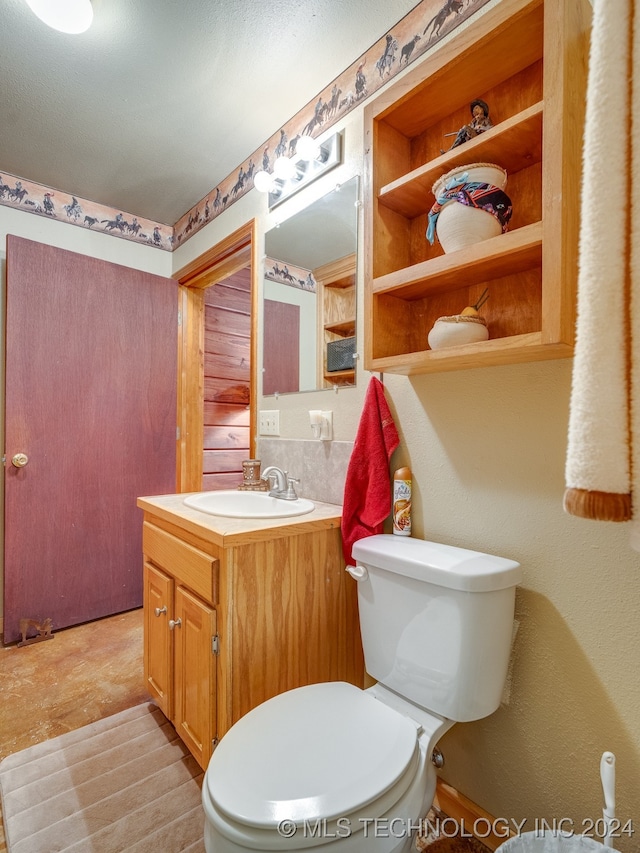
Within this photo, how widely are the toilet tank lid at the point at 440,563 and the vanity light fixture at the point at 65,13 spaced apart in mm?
1732

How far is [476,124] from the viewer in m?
1.05

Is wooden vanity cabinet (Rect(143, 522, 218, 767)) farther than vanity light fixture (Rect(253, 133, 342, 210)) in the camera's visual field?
No

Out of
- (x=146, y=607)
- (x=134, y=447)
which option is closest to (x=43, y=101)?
(x=134, y=447)

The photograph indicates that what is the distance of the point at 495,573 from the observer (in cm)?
92

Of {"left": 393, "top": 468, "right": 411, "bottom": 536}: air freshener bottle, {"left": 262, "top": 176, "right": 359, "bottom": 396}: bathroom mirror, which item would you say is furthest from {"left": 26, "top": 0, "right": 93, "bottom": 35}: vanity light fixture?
{"left": 393, "top": 468, "right": 411, "bottom": 536}: air freshener bottle

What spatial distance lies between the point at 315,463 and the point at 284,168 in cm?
116

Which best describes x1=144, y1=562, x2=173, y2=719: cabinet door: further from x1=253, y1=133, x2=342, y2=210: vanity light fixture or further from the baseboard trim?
x1=253, y1=133, x2=342, y2=210: vanity light fixture

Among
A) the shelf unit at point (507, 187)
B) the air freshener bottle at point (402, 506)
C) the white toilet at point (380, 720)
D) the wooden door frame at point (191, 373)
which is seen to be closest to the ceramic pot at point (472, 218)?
the shelf unit at point (507, 187)

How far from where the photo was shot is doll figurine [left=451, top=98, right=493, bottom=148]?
1028 millimetres

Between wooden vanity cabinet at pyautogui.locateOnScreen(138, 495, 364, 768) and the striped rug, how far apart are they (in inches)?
5.2

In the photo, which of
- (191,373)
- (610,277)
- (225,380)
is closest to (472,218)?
(610,277)

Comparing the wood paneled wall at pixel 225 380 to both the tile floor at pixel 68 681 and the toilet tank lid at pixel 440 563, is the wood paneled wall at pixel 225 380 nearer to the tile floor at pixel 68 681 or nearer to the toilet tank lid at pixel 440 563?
the tile floor at pixel 68 681

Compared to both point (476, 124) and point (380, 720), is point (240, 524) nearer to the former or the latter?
point (380, 720)

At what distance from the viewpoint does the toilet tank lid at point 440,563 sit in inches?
36.0
